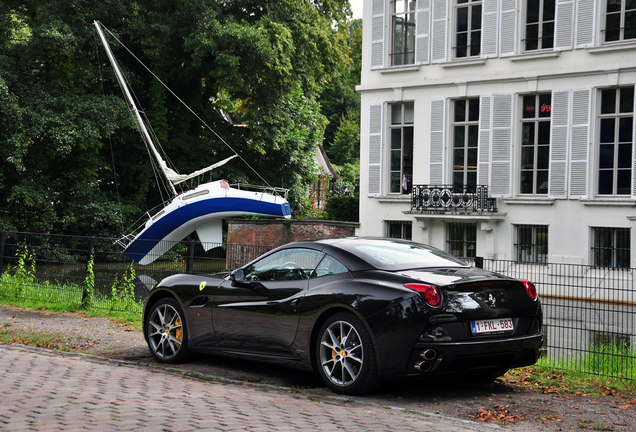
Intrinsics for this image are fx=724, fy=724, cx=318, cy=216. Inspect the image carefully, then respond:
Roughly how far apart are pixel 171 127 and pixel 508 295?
31.8 meters

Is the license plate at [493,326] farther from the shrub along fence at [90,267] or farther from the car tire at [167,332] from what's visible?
the shrub along fence at [90,267]

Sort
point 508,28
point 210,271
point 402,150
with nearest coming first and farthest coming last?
point 210,271
point 508,28
point 402,150

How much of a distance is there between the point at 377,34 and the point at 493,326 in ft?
74.5

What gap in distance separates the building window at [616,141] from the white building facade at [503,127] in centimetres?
3

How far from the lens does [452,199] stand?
25.3 meters

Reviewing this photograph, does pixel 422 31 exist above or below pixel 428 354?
above

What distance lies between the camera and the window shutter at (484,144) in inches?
986

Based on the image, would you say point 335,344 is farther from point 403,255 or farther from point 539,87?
point 539,87

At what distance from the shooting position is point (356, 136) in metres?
63.6

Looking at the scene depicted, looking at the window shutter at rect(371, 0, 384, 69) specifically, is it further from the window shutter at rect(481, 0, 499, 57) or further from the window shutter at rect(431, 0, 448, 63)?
the window shutter at rect(481, 0, 499, 57)

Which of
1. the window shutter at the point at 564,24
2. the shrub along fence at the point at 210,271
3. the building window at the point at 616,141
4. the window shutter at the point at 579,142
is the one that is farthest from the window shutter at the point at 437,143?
the shrub along fence at the point at 210,271

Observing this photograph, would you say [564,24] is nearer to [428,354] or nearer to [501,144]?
[501,144]

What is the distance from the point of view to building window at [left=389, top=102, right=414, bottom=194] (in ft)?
89.1

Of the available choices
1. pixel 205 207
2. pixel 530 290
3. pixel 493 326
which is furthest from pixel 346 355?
pixel 205 207
